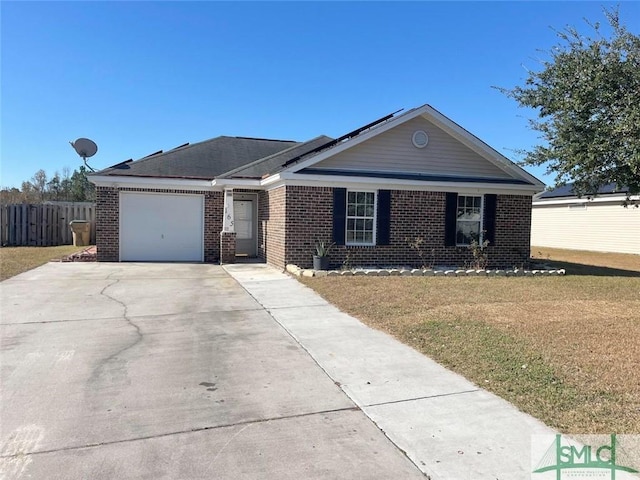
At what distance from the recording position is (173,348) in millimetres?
5566

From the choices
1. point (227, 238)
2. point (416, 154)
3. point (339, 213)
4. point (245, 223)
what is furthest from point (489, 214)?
point (245, 223)

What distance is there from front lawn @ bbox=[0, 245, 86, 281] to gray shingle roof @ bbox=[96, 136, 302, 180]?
3275 mm

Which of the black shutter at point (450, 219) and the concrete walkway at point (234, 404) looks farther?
the black shutter at point (450, 219)

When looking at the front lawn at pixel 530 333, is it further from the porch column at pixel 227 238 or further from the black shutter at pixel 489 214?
the porch column at pixel 227 238

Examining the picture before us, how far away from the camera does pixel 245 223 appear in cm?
1638

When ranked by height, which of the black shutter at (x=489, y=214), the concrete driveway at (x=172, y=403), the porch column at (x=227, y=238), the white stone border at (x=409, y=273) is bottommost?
the concrete driveway at (x=172, y=403)

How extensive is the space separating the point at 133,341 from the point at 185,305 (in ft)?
7.10

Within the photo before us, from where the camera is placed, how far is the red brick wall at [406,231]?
12.3 m

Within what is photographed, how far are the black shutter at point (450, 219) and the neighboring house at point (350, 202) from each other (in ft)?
0.10

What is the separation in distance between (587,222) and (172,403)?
2632 centimetres

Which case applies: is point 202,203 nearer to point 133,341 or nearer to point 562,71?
point 133,341

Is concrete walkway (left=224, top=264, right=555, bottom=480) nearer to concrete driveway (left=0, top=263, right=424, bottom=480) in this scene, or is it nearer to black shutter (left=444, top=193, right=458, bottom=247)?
concrete driveway (left=0, top=263, right=424, bottom=480)

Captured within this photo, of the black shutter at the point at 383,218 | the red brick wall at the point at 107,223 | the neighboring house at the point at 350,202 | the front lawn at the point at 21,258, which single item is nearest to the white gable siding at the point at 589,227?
the neighboring house at the point at 350,202

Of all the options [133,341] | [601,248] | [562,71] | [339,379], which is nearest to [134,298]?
[133,341]
